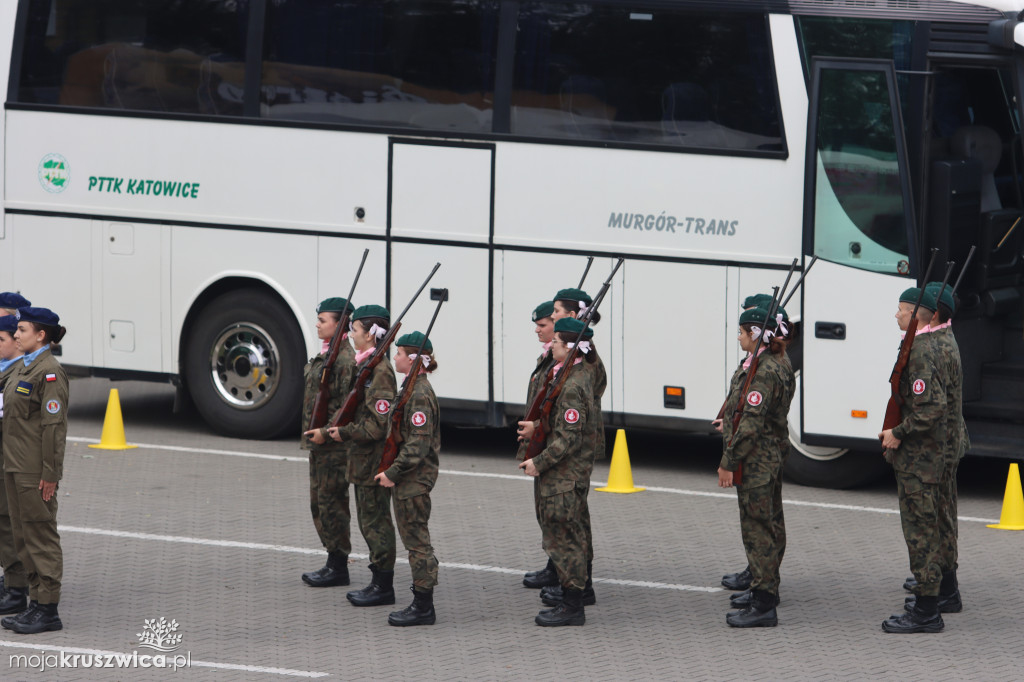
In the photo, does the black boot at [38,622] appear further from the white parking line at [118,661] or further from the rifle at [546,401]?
the rifle at [546,401]

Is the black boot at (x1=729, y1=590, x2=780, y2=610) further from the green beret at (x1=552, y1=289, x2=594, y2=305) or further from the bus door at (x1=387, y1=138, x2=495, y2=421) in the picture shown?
the bus door at (x1=387, y1=138, x2=495, y2=421)

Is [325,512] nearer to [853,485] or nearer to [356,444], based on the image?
[356,444]

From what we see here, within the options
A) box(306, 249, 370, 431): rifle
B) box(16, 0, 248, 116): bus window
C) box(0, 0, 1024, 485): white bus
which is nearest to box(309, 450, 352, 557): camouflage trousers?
box(306, 249, 370, 431): rifle

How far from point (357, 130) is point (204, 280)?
1897mm

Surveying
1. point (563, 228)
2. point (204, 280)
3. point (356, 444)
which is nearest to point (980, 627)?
point (356, 444)

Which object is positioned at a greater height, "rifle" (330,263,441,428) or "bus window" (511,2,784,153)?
"bus window" (511,2,784,153)

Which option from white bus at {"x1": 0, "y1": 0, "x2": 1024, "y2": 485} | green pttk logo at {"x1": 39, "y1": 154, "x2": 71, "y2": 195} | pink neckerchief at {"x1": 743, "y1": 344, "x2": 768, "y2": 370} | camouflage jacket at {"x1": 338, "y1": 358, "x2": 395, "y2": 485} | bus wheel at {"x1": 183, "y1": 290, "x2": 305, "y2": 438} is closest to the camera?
pink neckerchief at {"x1": 743, "y1": 344, "x2": 768, "y2": 370}

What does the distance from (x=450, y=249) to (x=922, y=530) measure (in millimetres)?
5360

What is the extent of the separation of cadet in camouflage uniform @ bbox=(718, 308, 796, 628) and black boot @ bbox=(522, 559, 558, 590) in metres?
1.14

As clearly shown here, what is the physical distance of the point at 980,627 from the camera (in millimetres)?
8484

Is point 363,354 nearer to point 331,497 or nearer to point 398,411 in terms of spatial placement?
point 398,411

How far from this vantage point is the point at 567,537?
8492 millimetres

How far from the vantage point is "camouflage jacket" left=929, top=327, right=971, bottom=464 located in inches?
333

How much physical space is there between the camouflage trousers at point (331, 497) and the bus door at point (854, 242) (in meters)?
3.95
